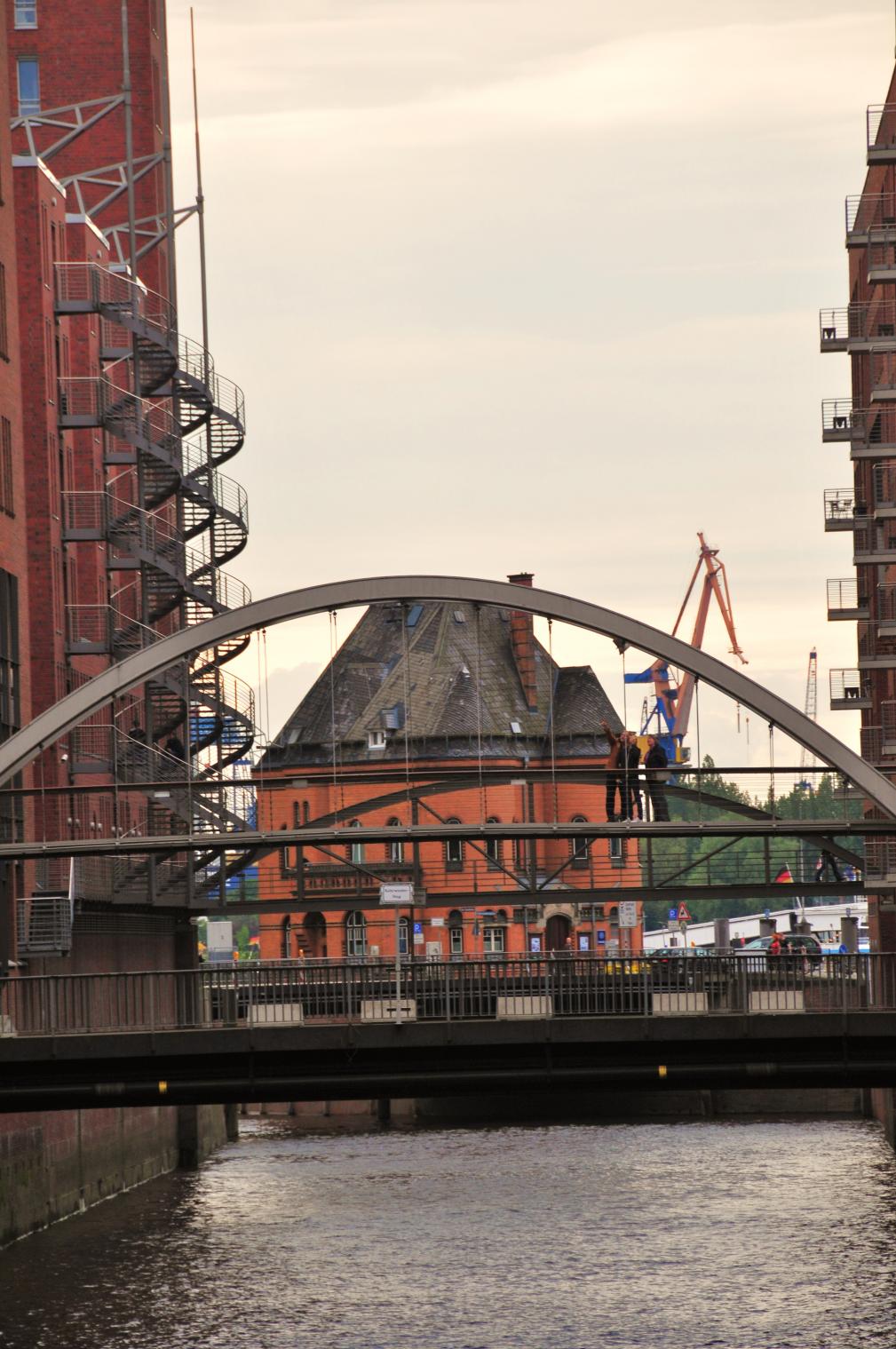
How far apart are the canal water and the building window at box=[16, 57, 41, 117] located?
35.3 metres

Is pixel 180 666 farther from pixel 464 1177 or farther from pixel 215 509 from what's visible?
pixel 464 1177

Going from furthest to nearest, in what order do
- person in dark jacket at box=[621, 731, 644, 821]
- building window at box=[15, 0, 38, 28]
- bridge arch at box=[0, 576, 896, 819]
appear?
building window at box=[15, 0, 38, 28] < person in dark jacket at box=[621, 731, 644, 821] < bridge arch at box=[0, 576, 896, 819]

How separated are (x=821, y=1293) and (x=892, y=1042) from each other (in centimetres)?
450

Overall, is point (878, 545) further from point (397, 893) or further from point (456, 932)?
point (456, 932)

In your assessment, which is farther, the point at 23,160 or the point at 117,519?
the point at 117,519

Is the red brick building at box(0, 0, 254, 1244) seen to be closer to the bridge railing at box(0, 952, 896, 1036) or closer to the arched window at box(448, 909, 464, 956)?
the bridge railing at box(0, 952, 896, 1036)

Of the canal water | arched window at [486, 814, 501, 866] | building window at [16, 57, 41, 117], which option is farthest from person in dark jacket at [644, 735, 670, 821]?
building window at [16, 57, 41, 117]

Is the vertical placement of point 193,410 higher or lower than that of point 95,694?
higher

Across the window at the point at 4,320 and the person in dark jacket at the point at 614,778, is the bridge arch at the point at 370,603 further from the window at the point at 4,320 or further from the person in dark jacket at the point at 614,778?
the window at the point at 4,320

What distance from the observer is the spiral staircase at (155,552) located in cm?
5900

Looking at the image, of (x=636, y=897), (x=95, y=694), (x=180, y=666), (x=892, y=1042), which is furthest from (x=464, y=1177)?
(x=892, y=1042)

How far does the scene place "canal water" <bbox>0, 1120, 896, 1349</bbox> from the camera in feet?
117

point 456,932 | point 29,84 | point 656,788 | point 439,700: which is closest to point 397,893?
point 656,788

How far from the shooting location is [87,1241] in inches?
1809
